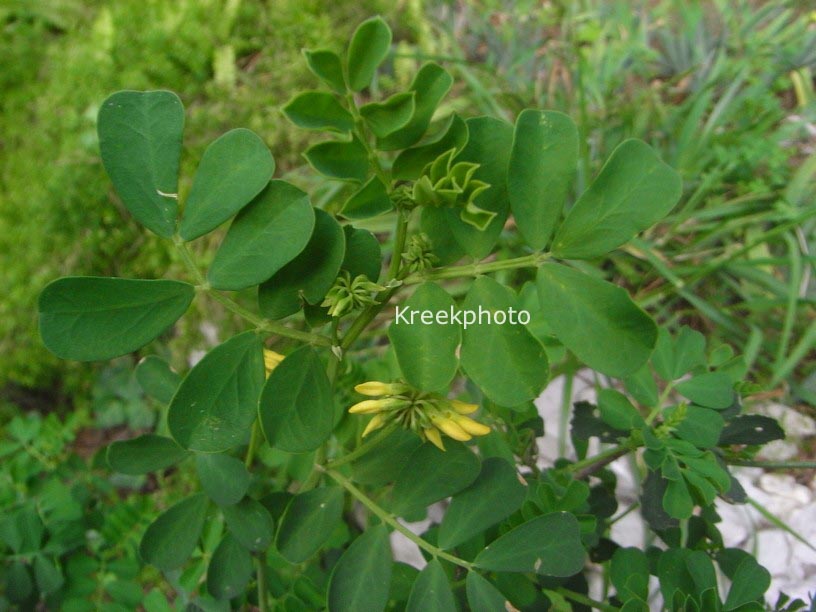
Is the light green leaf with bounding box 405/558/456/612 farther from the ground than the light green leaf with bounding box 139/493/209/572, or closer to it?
farther from the ground

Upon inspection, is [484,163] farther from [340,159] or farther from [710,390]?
[710,390]

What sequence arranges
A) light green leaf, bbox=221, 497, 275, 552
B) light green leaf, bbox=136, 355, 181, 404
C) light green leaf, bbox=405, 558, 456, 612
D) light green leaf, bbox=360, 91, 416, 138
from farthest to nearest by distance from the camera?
1. light green leaf, bbox=136, 355, 181, 404
2. light green leaf, bbox=221, 497, 275, 552
3. light green leaf, bbox=405, 558, 456, 612
4. light green leaf, bbox=360, 91, 416, 138

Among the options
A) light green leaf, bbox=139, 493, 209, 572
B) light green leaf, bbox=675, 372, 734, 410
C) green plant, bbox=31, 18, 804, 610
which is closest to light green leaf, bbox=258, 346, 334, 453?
green plant, bbox=31, 18, 804, 610

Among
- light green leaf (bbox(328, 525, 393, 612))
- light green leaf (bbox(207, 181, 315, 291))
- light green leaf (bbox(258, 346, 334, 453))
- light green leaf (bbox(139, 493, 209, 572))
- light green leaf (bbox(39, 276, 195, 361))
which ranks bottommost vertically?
light green leaf (bbox(139, 493, 209, 572))

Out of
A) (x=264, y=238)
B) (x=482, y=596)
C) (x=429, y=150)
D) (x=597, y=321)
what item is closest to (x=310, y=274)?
(x=264, y=238)

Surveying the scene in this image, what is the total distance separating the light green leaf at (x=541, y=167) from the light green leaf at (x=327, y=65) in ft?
0.53

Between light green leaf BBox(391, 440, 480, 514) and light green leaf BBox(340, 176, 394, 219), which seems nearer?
light green leaf BBox(340, 176, 394, 219)

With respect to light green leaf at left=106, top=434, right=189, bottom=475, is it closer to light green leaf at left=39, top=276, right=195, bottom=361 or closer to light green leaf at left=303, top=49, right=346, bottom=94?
light green leaf at left=39, top=276, right=195, bottom=361

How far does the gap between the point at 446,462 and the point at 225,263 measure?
0.98 ft

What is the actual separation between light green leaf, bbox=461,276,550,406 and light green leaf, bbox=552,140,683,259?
3.3 inches

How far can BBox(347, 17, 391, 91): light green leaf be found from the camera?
21.0 inches

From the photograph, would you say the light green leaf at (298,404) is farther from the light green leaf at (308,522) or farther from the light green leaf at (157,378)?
the light green leaf at (157,378)

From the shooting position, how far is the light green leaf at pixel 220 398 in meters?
0.53

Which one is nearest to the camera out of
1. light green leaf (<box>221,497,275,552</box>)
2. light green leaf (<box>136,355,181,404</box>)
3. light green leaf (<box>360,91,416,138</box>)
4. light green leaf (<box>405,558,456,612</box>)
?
light green leaf (<box>360,91,416,138</box>)
